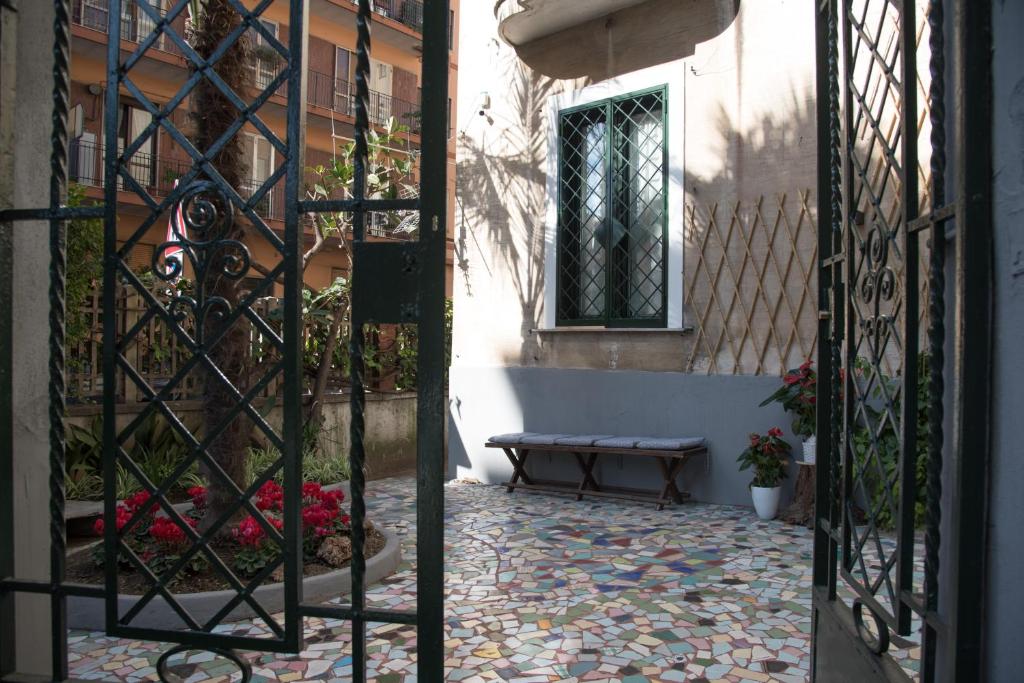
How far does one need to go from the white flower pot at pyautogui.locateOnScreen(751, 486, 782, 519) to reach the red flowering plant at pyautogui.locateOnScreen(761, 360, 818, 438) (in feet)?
1.64

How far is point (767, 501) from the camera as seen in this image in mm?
6008

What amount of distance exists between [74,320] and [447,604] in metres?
4.07

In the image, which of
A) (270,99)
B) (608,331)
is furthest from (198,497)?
(270,99)

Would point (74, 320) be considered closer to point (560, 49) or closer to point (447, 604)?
point (447, 604)

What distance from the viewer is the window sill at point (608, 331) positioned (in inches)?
270

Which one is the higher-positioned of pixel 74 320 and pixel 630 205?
pixel 630 205

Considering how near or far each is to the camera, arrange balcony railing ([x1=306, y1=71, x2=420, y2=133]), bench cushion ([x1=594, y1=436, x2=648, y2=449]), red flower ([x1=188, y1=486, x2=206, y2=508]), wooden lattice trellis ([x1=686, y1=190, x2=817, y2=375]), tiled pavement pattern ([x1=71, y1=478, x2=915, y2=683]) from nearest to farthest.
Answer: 1. tiled pavement pattern ([x1=71, y1=478, x2=915, y2=683])
2. red flower ([x1=188, y1=486, x2=206, y2=508])
3. wooden lattice trellis ([x1=686, y1=190, x2=817, y2=375])
4. bench cushion ([x1=594, y1=436, x2=648, y2=449])
5. balcony railing ([x1=306, y1=71, x2=420, y2=133])

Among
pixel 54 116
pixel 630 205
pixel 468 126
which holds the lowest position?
pixel 54 116

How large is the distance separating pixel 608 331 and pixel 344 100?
1257 cm

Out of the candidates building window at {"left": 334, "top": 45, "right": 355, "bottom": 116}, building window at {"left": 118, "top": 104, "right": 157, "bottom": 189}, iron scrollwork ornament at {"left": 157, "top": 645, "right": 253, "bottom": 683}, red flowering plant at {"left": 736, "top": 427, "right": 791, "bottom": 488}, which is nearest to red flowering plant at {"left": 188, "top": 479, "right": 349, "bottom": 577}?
iron scrollwork ornament at {"left": 157, "top": 645, "right": 253, "bottom": 683}

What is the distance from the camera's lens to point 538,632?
140 inches

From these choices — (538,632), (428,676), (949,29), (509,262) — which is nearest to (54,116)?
(428,676)

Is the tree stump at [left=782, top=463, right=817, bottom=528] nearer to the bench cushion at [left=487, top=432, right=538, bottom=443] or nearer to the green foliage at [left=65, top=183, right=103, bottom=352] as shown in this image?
the bench cushion at [left=487, top=432, right=538, bottom=443]

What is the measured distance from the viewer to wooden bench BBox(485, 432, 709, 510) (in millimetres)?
6426
